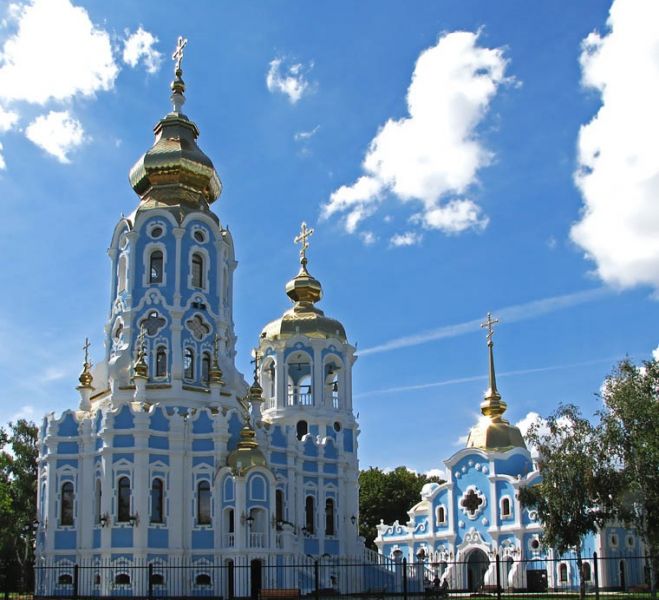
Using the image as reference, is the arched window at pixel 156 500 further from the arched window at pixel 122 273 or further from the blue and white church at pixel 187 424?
the arched window at pixel 122 273

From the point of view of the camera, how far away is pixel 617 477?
3164 cm

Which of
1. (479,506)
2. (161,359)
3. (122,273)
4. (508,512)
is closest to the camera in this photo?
(161,359)

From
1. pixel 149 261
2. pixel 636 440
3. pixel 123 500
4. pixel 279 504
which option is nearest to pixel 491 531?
pixel 279 504

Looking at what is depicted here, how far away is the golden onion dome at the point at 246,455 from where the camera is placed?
108 feet

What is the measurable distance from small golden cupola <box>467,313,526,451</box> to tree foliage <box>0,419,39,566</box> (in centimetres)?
2326

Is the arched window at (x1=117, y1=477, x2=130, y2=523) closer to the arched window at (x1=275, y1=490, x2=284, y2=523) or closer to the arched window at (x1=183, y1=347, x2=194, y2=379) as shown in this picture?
the arched window at (x1=183, y1=347, x2=194, y2=379)

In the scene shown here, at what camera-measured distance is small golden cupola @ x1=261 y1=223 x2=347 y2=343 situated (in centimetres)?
4562

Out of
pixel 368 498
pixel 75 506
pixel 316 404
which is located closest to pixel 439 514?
pixel 316 404

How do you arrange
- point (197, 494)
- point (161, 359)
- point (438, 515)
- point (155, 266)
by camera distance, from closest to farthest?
point (197, 494)
point (161, 359)
point (155, 266)
point (438, 515)

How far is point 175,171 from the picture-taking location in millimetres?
40531

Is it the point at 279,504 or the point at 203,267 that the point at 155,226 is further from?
the point at 279,504

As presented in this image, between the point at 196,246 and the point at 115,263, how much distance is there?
3.78m

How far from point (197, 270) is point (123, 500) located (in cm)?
1090

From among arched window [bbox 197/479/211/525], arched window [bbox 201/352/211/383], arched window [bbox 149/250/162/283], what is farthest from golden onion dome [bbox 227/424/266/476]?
arched window [bbox 149/250/162/283]
